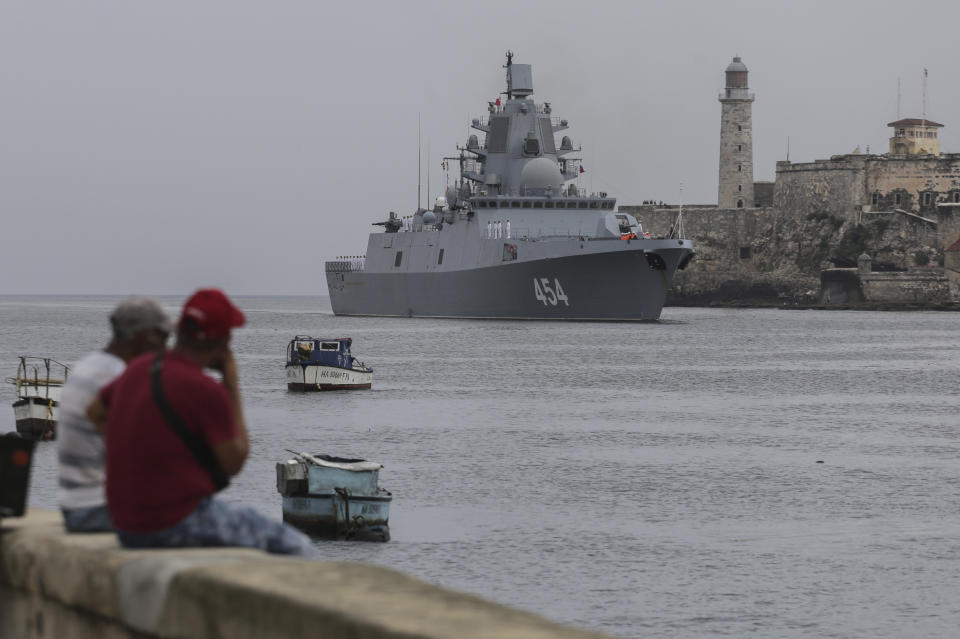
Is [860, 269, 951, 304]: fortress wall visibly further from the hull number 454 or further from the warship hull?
the hull number 454

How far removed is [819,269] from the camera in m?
90.9

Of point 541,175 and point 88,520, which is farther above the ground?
point 541,175

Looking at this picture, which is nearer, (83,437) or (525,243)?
(83,437)

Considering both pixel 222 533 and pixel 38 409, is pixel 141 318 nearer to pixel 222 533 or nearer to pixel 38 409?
pixel 222 533

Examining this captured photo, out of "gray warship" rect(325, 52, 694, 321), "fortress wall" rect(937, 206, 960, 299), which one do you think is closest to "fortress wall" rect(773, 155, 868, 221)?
"fortress wall" rect(937, 206, 960, 299)

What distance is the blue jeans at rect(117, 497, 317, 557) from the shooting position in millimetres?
4543

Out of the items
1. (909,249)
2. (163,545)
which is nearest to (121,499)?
(163,545)

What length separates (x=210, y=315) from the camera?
4.57m

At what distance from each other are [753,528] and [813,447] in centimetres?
892

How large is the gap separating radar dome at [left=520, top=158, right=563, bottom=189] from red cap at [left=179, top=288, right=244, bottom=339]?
58644 millimetres

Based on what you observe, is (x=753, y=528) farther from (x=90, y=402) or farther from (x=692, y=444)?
(x=90, y=402)

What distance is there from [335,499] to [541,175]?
4850cm

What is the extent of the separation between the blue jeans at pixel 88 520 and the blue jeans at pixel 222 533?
45 centimetres

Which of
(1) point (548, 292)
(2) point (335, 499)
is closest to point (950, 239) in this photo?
(1) point (548, 292)
